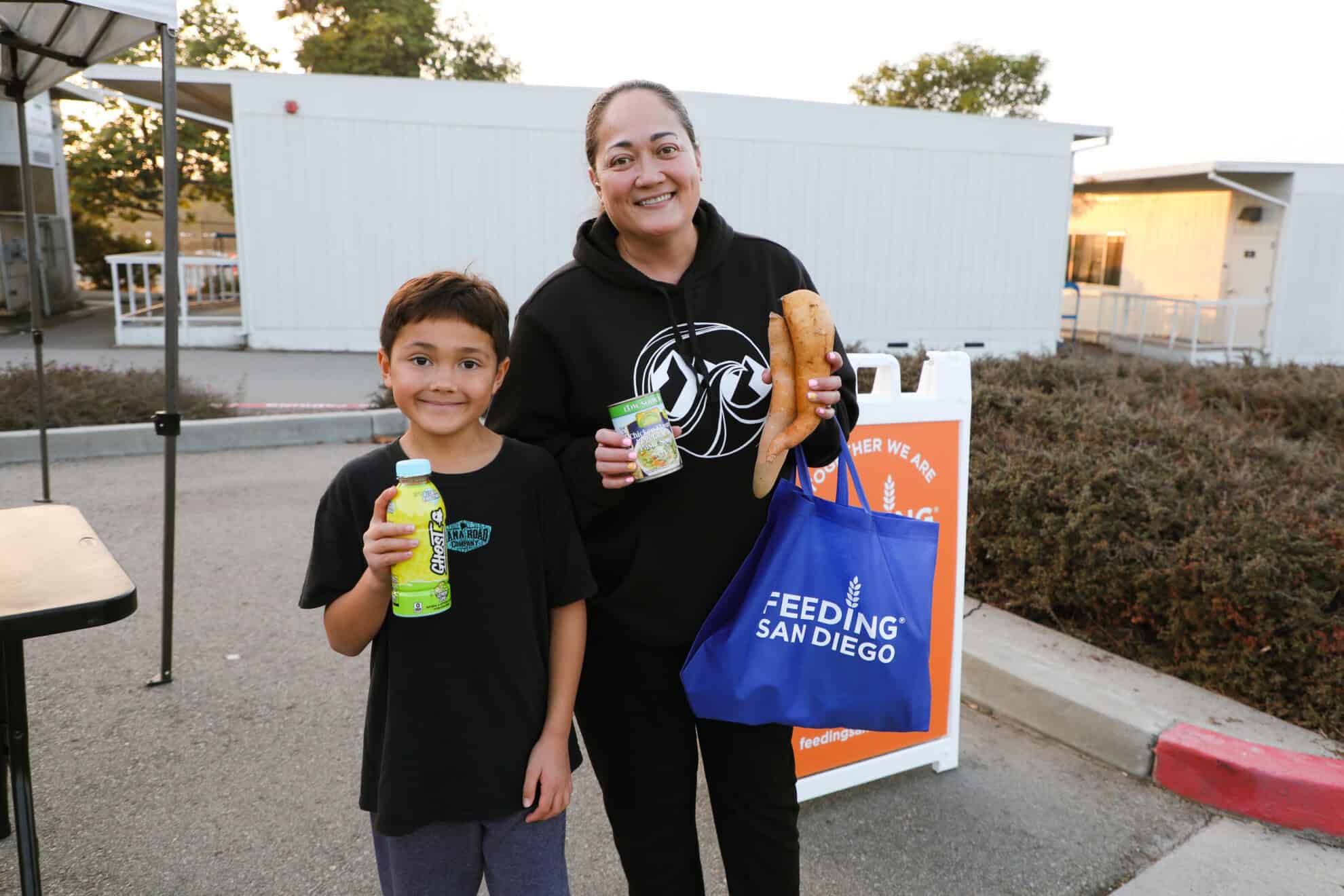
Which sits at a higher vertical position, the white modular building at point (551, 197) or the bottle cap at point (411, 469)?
the white modular building at point (551, 197)

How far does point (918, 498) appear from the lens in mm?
3121

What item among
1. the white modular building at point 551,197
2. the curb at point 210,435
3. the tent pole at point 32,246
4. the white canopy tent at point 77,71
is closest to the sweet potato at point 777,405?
the white canopy tent at point 77,71

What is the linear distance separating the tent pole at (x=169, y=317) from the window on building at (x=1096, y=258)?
825 inches

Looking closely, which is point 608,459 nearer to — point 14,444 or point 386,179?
point 14,444

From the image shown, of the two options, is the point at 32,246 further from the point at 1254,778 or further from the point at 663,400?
the point at 1254,778

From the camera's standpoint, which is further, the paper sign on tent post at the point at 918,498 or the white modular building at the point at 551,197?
the white modular building at the point at 551,197

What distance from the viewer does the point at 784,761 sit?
6.70 feet

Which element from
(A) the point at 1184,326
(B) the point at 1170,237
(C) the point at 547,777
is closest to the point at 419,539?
(C) the point at 547,777

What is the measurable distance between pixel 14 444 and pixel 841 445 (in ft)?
24.4

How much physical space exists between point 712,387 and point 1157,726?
2.31m

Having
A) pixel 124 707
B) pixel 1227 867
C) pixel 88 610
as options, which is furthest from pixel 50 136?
pixel 1227 867

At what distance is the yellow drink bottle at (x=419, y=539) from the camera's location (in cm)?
155

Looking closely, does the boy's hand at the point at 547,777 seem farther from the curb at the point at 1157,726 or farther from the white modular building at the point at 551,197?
the white modular building at the point at 551,197

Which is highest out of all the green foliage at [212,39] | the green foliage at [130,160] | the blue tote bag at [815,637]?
the green foliage at [212,39]
